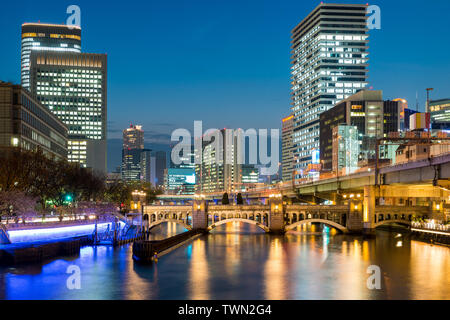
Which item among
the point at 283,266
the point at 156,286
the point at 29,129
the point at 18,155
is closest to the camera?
the point at 156,286

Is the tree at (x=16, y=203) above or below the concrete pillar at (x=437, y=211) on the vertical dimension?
above

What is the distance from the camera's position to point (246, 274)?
6084 centimetres

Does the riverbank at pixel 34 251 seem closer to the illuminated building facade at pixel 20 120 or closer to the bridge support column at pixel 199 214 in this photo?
the bridge support column at pixel 199 214

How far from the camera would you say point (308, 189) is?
138500 millimetres

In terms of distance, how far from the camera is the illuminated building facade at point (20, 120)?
391 feet

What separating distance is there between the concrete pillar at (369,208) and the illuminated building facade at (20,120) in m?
74.9

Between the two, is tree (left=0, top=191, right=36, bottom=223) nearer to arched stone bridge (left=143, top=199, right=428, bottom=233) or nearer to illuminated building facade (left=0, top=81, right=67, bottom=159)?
arched stone bridge (left=143, top=199, right=428, bottom=233)

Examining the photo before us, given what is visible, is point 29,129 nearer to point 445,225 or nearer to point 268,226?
point 268,226

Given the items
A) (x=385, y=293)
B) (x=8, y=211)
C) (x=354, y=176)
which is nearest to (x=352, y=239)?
(x=354, y=176)

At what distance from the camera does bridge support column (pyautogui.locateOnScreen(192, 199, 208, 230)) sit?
354 ft

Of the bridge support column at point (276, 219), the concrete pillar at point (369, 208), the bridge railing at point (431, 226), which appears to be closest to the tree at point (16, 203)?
the bridge support column at point (276, 219)

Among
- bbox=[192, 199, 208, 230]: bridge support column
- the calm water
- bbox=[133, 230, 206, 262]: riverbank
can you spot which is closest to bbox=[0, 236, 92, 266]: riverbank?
the calm water

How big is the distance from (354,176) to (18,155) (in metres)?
63.9

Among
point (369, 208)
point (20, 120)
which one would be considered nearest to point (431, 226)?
point (369, 208)
